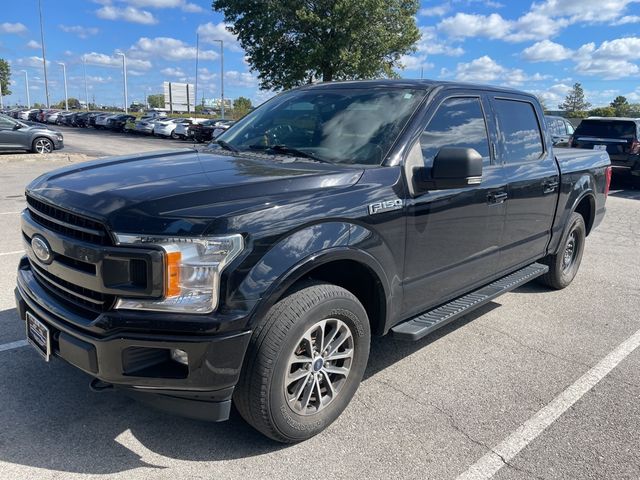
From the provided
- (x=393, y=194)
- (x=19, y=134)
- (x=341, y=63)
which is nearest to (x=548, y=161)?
(x=393, y=194)

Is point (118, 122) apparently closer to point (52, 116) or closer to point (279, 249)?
point (52, 116)

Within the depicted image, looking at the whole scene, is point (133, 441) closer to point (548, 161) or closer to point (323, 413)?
point (323, 413)

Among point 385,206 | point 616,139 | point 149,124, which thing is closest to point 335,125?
point 385,206

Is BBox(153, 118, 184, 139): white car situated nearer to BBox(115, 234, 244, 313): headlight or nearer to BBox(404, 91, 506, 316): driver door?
BBox(404, 91, 506, 316): driver door

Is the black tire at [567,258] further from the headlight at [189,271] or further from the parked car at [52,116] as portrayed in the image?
the parked car at [52,116]

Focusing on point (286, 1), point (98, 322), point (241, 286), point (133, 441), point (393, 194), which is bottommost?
point (133, 441)

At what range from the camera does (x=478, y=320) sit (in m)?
4.86

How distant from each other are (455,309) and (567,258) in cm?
280

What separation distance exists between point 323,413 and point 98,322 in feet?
4.32

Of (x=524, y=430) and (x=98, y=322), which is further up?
(x=98, y=322)

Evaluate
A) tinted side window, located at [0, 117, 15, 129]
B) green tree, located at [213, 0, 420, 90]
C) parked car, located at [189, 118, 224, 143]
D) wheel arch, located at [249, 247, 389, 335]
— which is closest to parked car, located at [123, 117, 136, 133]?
parked car, located at [189, 118, 224, 143]

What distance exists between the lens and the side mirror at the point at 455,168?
123 inches

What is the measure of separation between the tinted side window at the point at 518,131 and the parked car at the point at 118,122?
40.6 meters

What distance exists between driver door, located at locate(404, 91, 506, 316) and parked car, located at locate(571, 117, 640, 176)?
1164 centimetres
